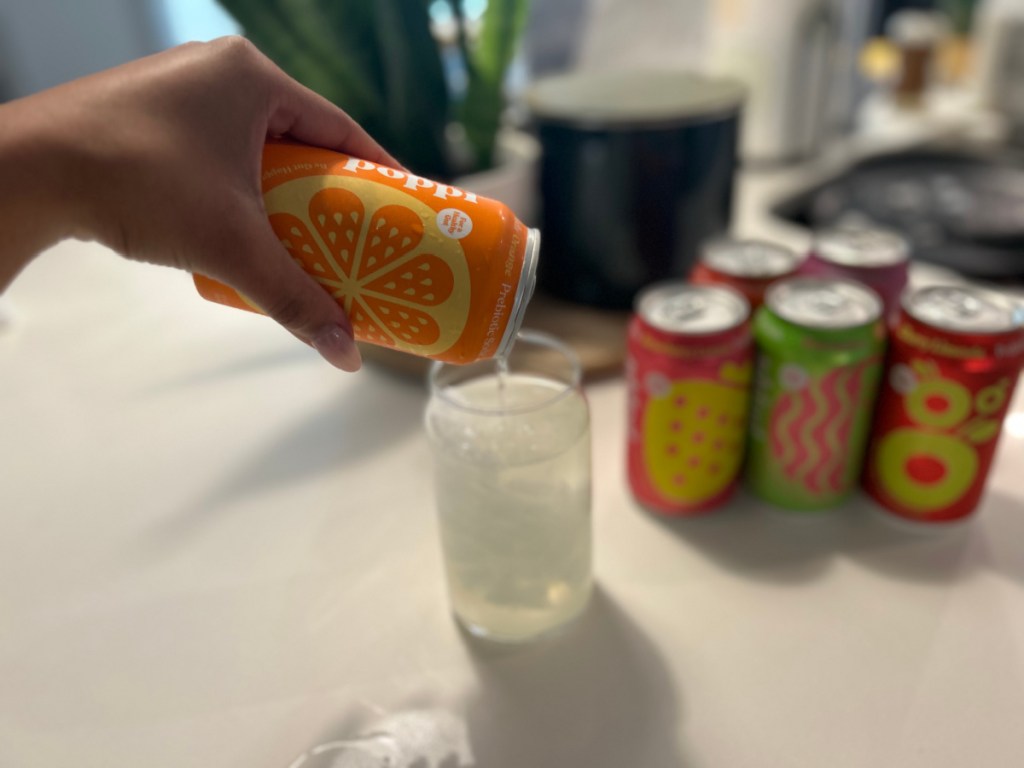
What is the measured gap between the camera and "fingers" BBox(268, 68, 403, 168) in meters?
0.43

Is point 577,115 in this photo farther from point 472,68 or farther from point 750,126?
point 750,126

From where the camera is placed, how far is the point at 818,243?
744 mm

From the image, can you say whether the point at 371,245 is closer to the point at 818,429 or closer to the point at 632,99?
the point at 818,429

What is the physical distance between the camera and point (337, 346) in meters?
0.43

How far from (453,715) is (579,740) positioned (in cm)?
8

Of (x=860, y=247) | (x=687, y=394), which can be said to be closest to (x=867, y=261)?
(x=860, y=247)

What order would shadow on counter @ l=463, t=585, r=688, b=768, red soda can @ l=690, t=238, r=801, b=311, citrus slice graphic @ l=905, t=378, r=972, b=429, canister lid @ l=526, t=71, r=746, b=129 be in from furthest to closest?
canister lid @ l=526, t=71, r=746, b=129, red soda can @ l=690, t=238, r=801, b=311, citrus slice graphic @ l=905, t=378, r=972, b=429, shadow on counter @ l=463, t=585, r=688, b=768

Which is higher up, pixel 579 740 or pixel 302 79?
pixel 302 79

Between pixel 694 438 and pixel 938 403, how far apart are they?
0.18 m

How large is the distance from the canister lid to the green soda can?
0.95ft

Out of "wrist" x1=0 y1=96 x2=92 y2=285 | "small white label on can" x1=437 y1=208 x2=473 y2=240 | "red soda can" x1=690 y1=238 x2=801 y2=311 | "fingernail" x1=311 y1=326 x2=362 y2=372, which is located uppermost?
"wrist" x1=0 y1=96 x2=92 y2=285

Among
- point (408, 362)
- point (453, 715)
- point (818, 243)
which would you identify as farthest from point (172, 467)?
point (818, 243)

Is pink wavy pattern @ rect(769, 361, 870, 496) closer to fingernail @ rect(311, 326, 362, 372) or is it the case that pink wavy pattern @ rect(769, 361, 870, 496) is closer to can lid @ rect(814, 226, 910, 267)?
can lid @ rect(814, 226, 910, 267)

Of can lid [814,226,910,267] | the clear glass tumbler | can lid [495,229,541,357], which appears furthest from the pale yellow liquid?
can lid [814,226,910,267]
